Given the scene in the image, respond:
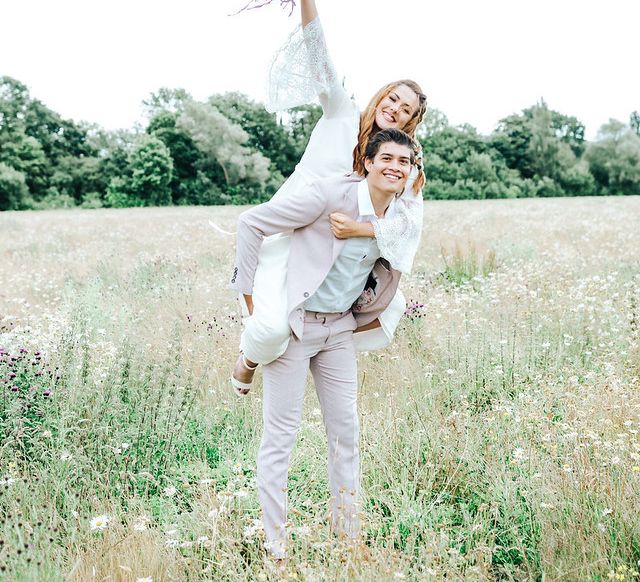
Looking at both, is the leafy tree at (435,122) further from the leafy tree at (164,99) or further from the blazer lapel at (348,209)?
the blazer lapel at (348,209)

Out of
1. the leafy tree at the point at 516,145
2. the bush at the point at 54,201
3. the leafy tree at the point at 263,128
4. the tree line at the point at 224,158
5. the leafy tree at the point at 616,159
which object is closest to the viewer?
the bush at the point at 54,201

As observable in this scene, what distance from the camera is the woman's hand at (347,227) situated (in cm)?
261

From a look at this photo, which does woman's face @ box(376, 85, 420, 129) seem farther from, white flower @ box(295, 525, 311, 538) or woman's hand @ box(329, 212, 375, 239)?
white flower @ box(295, 525, 311, 538)

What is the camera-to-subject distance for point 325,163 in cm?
291

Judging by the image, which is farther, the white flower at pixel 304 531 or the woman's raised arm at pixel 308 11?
the woman's raised arm at pixel 308 11

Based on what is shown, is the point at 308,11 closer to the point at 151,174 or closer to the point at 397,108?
the point at 397,108

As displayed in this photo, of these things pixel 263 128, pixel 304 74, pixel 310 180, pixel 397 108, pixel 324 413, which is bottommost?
pixel 324 413

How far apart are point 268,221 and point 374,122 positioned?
2.21 feet

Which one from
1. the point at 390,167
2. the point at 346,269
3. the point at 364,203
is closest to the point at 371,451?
the point at 346,269

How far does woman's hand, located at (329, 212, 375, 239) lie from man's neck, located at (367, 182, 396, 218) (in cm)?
12

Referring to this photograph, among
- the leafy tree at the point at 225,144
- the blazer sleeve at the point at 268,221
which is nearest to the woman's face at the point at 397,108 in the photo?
the blazer sleeve at the point at 268,221

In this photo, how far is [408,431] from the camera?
3762 millimetres

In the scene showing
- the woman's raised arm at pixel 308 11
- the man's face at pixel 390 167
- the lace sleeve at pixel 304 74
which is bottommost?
the man's face at pixel 390 167

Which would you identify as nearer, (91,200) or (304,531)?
(304,531)
